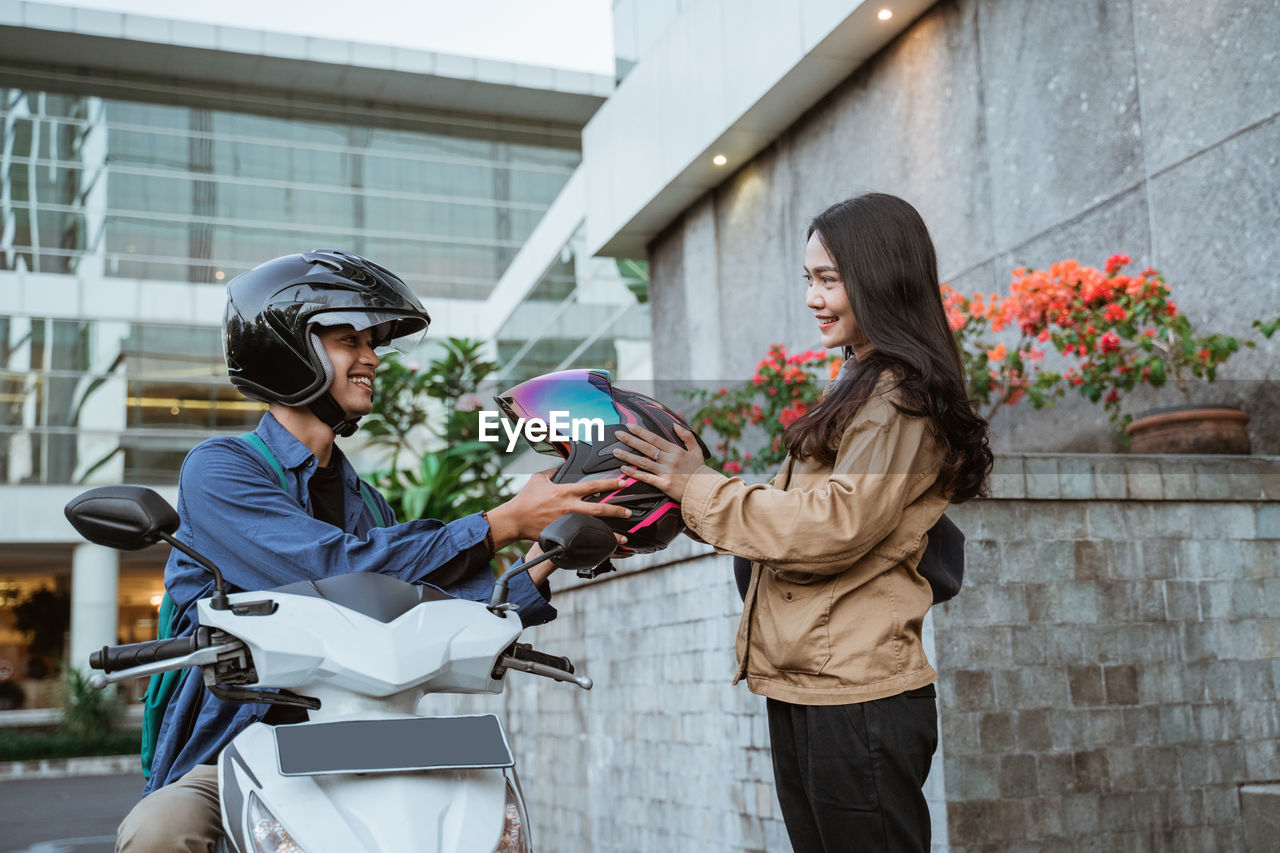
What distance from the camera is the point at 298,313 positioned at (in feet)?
7.23

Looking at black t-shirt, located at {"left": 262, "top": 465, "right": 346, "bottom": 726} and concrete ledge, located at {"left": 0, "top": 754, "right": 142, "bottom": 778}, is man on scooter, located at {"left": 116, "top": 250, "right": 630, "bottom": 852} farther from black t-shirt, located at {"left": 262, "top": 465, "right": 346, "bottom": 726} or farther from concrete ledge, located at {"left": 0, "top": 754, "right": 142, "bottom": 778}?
concrete ledge, located at {"left": 0, "top": 754, "right": 142, "bottom": 778}

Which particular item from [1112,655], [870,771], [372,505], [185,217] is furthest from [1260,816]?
[185,217]

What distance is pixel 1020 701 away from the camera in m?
4.16

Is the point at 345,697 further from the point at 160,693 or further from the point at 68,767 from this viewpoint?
the point at 68,767

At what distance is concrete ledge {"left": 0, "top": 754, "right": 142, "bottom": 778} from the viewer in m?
19.6

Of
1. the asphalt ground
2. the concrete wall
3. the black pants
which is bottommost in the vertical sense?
the asphalt ground

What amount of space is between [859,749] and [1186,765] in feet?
8.73

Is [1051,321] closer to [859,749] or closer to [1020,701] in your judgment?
[1020,701]

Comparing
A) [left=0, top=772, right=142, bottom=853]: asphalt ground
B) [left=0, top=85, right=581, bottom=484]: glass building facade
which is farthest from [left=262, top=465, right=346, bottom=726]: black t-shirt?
[left=0, top=85, right=581, bottom=484]: glass building facade

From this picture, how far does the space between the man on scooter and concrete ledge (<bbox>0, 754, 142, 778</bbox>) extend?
758 inches

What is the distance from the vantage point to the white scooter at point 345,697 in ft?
5.20

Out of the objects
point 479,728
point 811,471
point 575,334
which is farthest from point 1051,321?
point 575,334

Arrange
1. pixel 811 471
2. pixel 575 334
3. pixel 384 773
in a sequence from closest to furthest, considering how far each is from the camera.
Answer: pixel 384 773 < pixel 811 471 < pixel 575 334

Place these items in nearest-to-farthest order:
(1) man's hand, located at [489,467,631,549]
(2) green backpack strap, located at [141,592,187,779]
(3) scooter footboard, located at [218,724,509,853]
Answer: (3) scooter footboard, located at [218,724,509,853]
(1) man's hand, located at [489,467,631,549]
(2) green backpack strap, located at [141,592,187,779]
